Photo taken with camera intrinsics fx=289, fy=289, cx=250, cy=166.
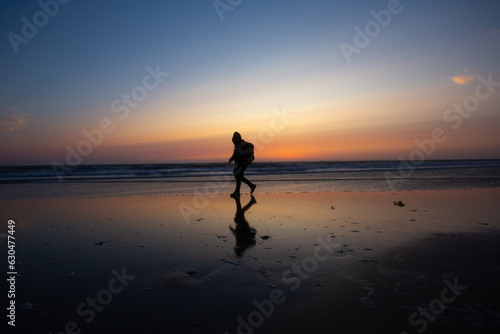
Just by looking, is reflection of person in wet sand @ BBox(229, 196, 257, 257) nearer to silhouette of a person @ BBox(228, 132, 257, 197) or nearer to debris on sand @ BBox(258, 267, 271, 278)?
debris on sand @ BBox(258, 267, 271, 278)

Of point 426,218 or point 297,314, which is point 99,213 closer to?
point 297,314

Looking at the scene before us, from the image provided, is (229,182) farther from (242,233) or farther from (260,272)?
(260,272)

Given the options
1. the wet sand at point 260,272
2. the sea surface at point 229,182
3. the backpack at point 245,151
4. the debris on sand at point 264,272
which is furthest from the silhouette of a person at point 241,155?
the debris on sand at point 264,272

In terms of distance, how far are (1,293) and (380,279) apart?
4.34 metres

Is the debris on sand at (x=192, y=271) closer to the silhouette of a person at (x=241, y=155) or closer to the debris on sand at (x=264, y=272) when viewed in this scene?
the debris on sand at (x=264, y=272)

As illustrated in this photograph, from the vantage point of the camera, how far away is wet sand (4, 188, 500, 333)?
2670mm

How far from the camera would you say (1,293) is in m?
3.19

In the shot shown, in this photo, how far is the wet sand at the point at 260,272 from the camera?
2.67 m

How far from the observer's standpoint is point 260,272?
12.5ft

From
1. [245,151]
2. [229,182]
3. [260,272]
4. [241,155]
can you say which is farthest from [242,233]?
[229,182]

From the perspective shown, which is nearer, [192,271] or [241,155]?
[192,271]

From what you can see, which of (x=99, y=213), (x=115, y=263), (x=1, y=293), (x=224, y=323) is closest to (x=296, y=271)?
(x=224, y=323)

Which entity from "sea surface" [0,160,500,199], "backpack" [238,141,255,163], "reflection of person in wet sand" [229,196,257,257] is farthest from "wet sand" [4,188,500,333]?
"sea surface" [0,160,500,199]

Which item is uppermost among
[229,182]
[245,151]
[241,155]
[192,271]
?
[245,151]
